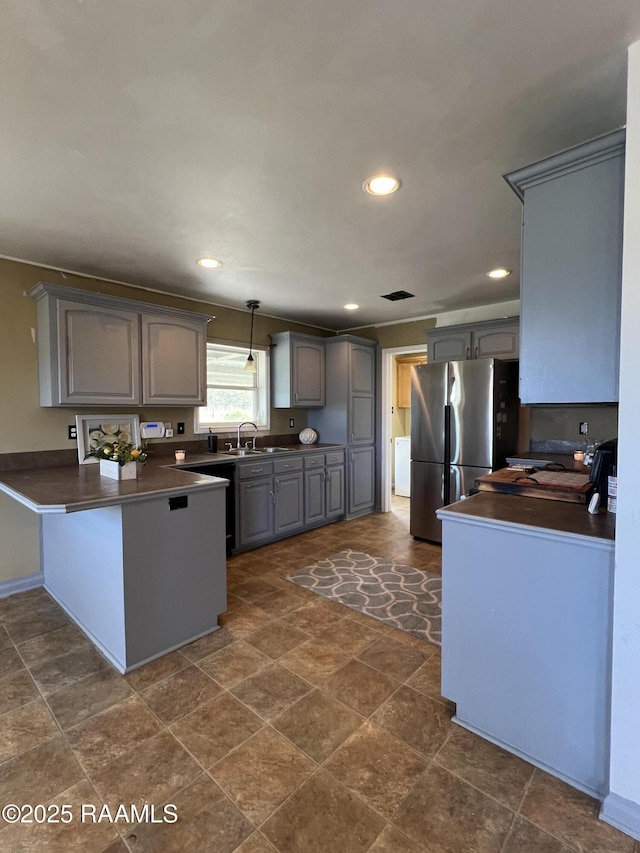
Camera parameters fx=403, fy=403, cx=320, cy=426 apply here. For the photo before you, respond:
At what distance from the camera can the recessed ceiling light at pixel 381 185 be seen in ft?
6.26

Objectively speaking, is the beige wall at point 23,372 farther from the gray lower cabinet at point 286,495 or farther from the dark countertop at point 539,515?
the dark countertop at point 539,515

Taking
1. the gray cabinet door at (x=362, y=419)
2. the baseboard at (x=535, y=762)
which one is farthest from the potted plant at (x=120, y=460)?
the gray cabinet door at (x=362, y=419)

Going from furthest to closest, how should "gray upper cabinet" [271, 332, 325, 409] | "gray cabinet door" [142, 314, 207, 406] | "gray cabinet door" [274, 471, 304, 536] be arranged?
"gray upper cabinet" [271, 332, 325, 409]
"gray cabinet door" [274, 471, 304, 536]
"gray cabinet door" [142, 314, 207, 406]

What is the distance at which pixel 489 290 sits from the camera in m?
3.77

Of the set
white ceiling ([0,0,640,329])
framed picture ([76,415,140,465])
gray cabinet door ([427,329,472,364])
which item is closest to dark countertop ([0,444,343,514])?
framed picture ([76,415,140,465])

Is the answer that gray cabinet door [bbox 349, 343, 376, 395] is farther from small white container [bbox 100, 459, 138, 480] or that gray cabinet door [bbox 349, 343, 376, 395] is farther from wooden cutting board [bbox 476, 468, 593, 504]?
small white container [bbox 100, 459, 138, 480]

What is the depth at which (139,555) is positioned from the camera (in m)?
2.09

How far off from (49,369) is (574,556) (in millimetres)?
3297

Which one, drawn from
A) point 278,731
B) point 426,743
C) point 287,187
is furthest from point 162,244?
point 426,743

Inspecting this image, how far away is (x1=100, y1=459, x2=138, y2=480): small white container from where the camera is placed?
2.45 metres

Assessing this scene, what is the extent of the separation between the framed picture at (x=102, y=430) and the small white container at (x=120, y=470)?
76cm

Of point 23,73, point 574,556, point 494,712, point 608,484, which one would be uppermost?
point 23,73

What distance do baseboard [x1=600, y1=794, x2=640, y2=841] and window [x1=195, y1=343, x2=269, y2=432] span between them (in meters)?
3.69

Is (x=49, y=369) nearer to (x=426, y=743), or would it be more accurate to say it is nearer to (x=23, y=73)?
(x=23, y=73)
